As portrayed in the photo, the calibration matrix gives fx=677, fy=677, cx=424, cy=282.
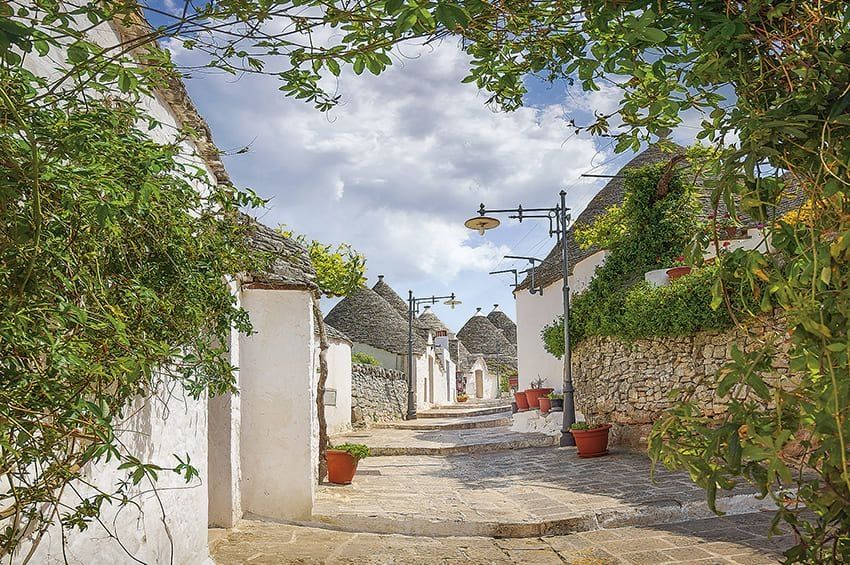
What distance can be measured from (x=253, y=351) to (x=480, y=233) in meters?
8.76

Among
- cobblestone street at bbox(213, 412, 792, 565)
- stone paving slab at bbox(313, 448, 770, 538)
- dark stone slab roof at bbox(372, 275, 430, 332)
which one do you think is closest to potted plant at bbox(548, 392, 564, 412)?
stone paving slab at bbox(313, 448, 770, 538)

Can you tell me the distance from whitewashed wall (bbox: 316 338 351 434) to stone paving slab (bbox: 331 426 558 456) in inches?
17.1

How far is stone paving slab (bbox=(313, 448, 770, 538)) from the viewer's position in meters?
6.84

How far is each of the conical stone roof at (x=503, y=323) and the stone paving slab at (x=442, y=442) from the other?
126ft

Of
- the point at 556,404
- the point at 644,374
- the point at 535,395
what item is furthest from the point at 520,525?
the point at 535,395

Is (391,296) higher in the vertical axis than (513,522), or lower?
higher

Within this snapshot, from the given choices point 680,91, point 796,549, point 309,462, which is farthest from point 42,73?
point 309,462

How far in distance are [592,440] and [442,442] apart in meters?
5.12

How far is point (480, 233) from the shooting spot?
603 inches

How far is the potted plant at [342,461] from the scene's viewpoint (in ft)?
29.2

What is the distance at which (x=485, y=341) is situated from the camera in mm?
52938

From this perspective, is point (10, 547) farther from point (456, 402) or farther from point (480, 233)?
point (456, 402)

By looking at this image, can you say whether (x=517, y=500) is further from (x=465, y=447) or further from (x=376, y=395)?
(x=376, y=395)

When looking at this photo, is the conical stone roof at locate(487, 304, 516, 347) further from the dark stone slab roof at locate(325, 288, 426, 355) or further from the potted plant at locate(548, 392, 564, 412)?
the potted plant at locate(548, 392, 564, 412)
